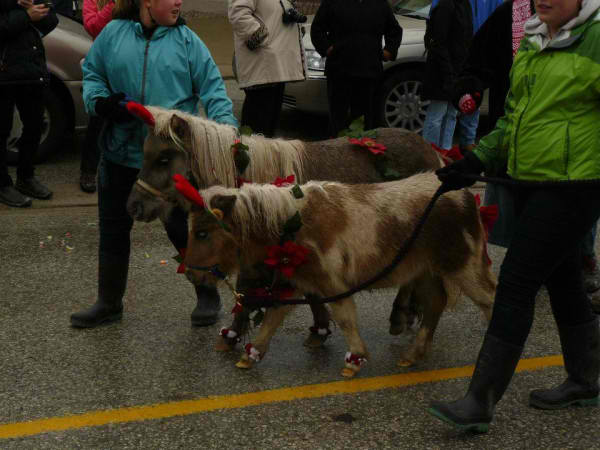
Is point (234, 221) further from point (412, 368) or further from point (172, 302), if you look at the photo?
point (172, 302)

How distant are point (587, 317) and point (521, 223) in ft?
2.18

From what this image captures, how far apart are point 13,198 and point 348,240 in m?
4.57

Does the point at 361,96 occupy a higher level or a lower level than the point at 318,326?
higher

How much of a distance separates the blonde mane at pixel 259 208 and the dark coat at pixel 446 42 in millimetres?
4560

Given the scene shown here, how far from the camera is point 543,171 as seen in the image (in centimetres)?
378

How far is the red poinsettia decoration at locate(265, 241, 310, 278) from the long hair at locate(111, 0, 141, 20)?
5.50 ft

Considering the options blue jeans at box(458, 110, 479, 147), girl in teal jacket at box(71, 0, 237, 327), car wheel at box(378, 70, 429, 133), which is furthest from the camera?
car wheel at box(378, 70, 429, 133)

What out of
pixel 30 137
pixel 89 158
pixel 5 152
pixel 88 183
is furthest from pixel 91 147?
pixel 5 152

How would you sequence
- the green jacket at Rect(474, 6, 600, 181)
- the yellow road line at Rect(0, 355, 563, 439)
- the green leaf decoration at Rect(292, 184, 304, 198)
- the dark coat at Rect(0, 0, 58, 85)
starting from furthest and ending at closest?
the dark coat at Rect(0, 0, 58, 85) < the green leaf decoration at Rect(292, 184, 304, 198) < the yellow road line at Rect(0, 355, 563, 439) < the green jacket at Rect(474, 6, 600, 181)

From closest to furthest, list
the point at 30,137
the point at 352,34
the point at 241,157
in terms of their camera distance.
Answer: the point at 241,157 < the point at 30,137 < the point at 352,34

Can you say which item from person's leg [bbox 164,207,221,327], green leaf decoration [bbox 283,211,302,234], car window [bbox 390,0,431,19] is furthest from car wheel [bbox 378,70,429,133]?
green leaf decoration [bbox 283,211,302,234]

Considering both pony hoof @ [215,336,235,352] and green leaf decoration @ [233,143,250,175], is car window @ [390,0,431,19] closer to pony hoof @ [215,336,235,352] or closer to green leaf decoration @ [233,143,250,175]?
green leaf decoration @ [233,143,250,175]

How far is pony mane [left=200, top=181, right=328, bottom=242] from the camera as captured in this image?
429 centimetres

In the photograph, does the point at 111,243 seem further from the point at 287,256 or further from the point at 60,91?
the point at 60,91
